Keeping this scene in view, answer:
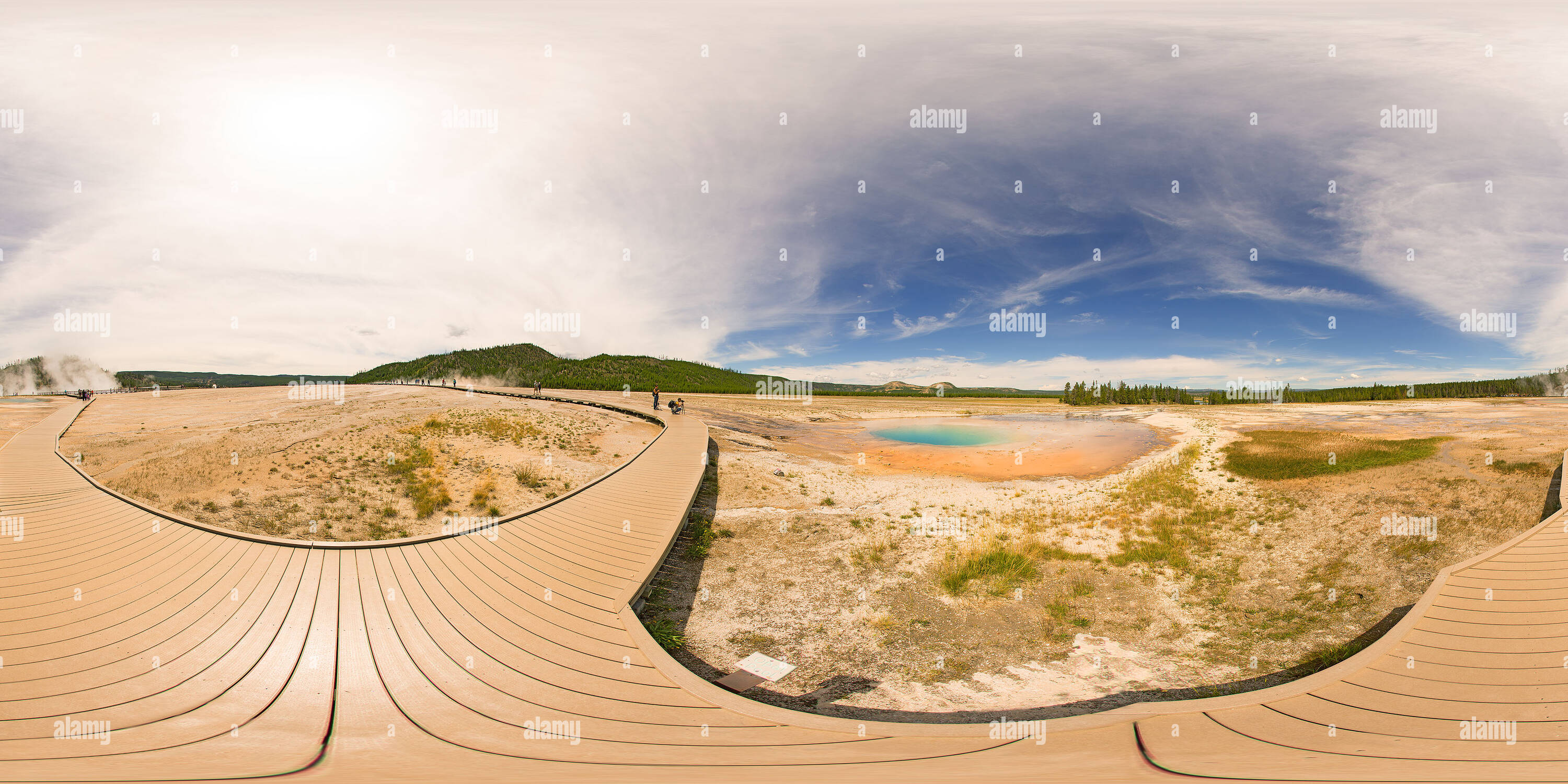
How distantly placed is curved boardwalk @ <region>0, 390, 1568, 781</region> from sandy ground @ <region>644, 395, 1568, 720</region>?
2.19m

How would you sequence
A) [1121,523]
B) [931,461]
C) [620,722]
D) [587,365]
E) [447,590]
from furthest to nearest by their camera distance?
[587,365] → [931,461] → [1121,523] → [447,590] → [620,722]

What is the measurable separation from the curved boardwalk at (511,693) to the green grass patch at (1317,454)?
11787 millimetres

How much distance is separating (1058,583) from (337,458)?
22721 millimetres

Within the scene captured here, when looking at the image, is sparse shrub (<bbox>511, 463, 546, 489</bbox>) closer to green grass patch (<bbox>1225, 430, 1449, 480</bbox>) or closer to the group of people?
the group of people

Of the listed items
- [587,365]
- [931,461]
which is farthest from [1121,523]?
[587,365]

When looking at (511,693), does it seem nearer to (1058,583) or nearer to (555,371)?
(1058,583)

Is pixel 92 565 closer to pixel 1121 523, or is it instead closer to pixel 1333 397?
pixel 1121 523

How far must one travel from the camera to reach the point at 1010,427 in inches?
1817

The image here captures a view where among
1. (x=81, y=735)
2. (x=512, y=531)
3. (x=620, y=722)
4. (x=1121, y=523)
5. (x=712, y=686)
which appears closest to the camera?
(x=81, y=735)

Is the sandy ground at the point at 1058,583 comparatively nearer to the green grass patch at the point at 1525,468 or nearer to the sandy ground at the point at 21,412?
the green grass patch at the point at 1525,468

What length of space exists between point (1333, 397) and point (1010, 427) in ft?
367

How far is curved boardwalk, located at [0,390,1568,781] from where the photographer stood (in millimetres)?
3359

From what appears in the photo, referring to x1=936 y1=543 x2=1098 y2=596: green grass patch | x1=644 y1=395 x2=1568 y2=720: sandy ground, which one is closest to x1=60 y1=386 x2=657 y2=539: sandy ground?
x1=644 y1=395 x2=1568 y2=720: sandy ground

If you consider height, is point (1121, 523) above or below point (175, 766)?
below
